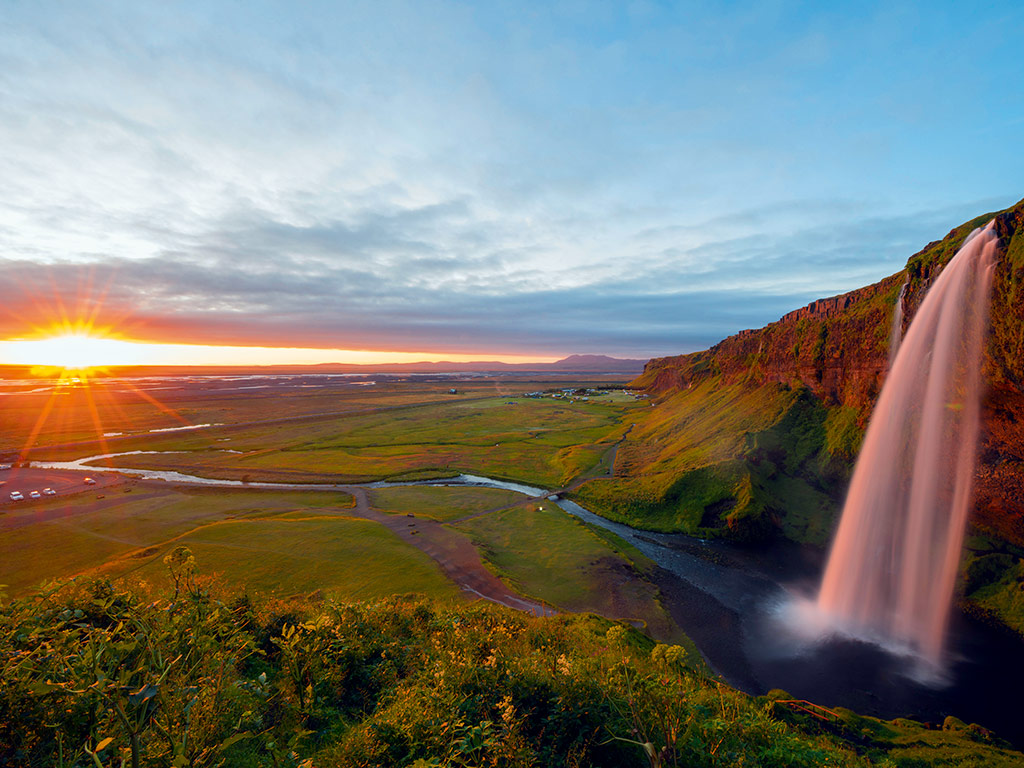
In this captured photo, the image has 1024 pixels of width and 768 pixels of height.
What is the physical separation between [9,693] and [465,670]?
11.1m

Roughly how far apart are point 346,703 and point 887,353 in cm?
6786

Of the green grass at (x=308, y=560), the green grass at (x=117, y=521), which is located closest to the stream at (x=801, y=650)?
the green grass at (x=308, y=560)

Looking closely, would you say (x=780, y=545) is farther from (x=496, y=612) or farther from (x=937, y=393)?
(x=496, y=612)

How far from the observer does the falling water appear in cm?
3462

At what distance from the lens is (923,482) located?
1582 inches

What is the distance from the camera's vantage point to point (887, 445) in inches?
1734

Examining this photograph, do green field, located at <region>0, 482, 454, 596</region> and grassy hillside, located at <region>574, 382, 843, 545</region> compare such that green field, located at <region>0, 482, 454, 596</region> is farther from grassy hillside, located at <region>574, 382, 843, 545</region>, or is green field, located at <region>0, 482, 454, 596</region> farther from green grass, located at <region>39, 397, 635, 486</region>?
grassy hillside, located at <region>574, 382, 843, 545</region>

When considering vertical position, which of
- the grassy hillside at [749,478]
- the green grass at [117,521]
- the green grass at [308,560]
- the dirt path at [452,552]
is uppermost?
the grassy hillside at [749,478]

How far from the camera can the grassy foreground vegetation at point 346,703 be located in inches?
292

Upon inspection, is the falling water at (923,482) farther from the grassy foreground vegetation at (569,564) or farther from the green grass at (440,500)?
the green grass at (440,500)

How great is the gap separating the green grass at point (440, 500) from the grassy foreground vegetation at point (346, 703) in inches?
1569

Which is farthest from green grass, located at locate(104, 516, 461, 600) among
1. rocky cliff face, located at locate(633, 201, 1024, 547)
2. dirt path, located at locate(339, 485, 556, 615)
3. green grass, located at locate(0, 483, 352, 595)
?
rocky cliff face, located at locate(633, 201, 1024, 547)

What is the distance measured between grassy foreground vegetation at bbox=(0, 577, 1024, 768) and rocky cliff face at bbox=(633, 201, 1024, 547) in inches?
966

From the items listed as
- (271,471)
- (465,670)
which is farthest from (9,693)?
(271,471)
